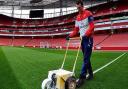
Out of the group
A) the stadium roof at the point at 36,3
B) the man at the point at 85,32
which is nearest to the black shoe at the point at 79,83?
the man at the point at 85,32

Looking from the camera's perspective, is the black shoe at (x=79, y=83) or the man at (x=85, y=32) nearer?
the black shoe at (x=79, y=83)

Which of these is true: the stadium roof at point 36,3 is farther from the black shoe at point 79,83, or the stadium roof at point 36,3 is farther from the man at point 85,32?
the black shoe at point 79,83

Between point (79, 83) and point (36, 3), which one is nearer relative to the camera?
point (79, 83)

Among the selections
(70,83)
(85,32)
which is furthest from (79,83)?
(85,32)

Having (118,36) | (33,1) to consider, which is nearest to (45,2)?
(33,1)

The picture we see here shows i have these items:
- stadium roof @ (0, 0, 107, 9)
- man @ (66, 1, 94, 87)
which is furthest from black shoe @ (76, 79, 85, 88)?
stadium roof @ (0, 0, 107, 9)

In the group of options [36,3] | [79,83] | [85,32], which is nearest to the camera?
[79,83]

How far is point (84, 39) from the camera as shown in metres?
7.76

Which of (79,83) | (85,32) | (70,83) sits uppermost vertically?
(85,32)

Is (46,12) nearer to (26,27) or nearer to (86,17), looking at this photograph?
(26,27)

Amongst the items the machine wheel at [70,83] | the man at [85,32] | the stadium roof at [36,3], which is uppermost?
the stadium roof at [36,3]

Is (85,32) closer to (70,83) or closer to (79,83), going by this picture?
(79,83)

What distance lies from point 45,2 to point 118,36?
28696 mm

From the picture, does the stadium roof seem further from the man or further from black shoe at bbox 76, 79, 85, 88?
black shoe at bbox 76, 79, 85, 88
